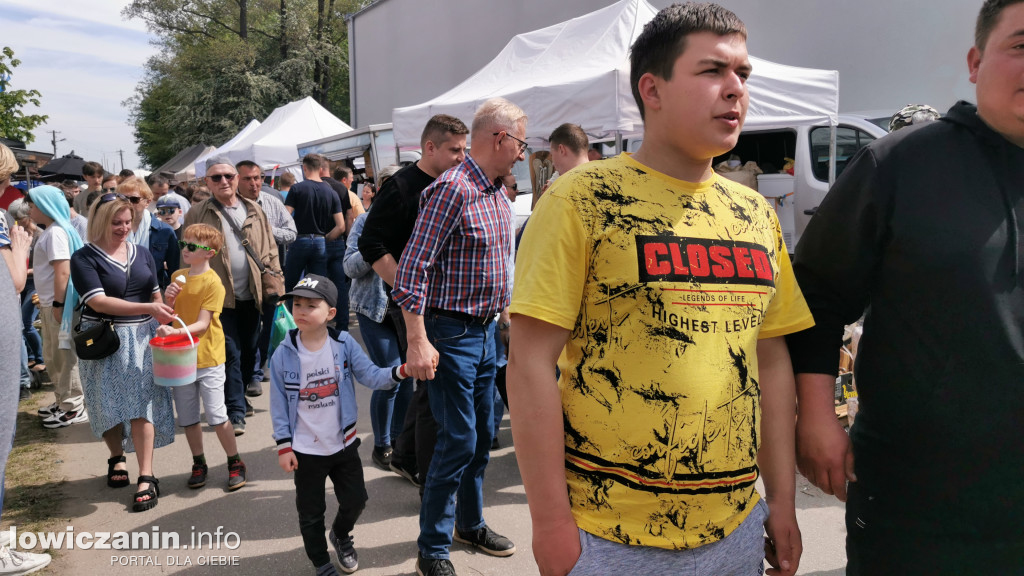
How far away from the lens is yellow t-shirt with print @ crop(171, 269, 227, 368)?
4680 millimetres

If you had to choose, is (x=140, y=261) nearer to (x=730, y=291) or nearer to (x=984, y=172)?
(x=730, y=291)

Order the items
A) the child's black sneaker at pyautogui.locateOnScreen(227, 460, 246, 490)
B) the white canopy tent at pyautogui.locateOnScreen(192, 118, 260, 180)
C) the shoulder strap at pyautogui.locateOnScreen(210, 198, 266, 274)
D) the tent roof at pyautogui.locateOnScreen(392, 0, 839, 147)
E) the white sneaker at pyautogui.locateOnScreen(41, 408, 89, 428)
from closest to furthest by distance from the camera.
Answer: the child's black sneaker at pyautogui.locateOnScreen(227, 460, 246, 490) → the shoulder strap at pyautogui.locateOnScreen(210, 198, 266, 274) → the white sneaker at pyautogui.locateOnScreen(41, 408, 89, 428) → the tent roof at pyautogui.locateOnScreen(392, 0, 839, 147) → the white canopy tent at pyautogui.locateOnScreen(192, 118, 260, 180)

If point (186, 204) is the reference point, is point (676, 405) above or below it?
below

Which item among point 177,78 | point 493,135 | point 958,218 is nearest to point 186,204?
point 493,135

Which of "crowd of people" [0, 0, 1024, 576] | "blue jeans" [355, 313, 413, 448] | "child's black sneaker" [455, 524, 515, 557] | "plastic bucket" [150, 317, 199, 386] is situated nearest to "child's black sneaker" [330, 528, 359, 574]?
"child's black sneaker" [455, 524, 515, 557]

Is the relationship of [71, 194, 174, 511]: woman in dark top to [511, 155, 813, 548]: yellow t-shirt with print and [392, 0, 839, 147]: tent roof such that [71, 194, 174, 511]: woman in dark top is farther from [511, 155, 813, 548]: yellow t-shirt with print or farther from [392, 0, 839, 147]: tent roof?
[392, 0, 839, 147]: tent roof

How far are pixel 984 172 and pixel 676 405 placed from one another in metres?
0.90

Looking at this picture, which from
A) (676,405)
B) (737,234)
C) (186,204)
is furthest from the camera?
(186,204)

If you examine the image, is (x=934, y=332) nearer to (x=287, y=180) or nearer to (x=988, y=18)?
(x=988, y=18)

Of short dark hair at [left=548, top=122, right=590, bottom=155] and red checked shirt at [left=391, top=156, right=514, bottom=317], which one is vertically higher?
short dark hair at [left=548, top=122, right=590, bottom=155]

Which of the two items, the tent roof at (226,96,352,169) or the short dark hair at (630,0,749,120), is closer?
the short dark hair at (630,0,749,120)

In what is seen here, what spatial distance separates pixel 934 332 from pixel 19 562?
13.0ft

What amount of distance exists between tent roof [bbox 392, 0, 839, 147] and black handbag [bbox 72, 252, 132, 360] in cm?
417

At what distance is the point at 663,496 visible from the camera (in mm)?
1535
